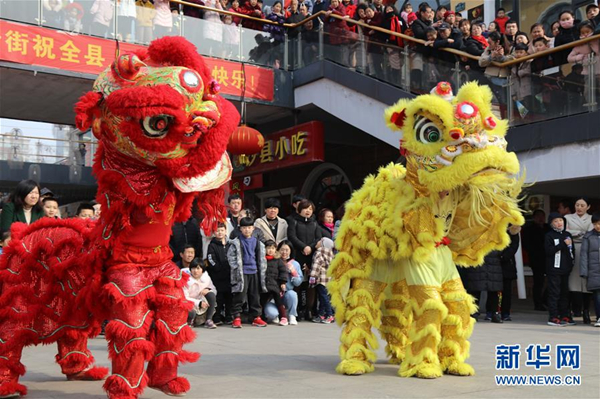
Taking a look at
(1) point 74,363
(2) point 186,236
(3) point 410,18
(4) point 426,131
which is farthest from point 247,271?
(3) point 410,18

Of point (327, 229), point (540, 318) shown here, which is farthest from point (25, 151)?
point (540, 318)

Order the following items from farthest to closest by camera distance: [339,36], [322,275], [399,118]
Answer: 1. [339,36]
2. [322,275]
3. [399,118]

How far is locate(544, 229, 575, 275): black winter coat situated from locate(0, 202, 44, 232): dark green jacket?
248 inches

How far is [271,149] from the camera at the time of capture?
14477 mm

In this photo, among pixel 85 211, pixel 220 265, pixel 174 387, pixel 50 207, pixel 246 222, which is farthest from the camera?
pixel 246 222

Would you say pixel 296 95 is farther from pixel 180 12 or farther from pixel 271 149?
pixel 180 12

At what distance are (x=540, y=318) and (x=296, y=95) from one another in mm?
A: 6057

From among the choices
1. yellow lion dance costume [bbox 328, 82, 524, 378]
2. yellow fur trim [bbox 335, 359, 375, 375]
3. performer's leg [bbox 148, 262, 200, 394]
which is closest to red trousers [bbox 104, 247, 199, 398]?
performer's leg [bbox 148, 262, 200, 394]

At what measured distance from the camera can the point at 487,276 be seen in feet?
30.9

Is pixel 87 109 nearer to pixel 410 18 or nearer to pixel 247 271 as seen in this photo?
pixel 247 271

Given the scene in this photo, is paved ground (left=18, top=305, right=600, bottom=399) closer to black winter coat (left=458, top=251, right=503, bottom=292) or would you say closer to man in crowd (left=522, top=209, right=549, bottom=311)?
black winter coat (left=458, top=251, right=503, bottom=292)

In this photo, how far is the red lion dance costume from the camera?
416 cm

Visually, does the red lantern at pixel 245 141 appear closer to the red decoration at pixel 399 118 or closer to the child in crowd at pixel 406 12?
the child in crowd at pixel 406 12

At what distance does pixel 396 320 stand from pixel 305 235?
168 inches
